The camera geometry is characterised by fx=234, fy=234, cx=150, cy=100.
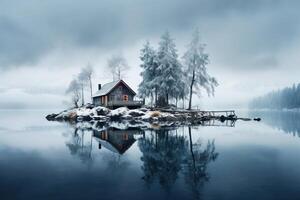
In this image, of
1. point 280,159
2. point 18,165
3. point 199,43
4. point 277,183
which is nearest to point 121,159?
point 18,165

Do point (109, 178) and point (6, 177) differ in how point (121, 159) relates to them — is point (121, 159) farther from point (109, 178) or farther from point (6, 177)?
point (6, 177)

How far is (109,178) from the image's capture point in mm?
11570

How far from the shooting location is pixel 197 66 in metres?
48.5

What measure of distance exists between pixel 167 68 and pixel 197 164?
35733mm

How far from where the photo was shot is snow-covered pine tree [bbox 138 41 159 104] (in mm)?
50562

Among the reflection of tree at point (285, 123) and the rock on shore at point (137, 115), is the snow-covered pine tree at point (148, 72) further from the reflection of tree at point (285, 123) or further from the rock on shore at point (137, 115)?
the reflection of tree at point (285, 123)

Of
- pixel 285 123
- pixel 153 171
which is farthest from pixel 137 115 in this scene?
pixel 153 171

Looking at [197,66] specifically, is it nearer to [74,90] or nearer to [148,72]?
[148,72]

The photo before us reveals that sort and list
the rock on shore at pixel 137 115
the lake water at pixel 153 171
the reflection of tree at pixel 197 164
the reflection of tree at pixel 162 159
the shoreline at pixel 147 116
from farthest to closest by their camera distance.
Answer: the rock on shore at pixel 137 115
the shoreline at pixel 147 116
the reflection of tree at pixel 162 159
the reflection of tree at pixel 197 164
the lake water at pixel 153 171

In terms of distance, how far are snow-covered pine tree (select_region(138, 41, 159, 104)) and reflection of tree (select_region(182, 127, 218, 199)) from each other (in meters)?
30.8

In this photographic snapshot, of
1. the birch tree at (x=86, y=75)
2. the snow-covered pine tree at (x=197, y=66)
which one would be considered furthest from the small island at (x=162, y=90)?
the birch tree at (x=86, y=75)

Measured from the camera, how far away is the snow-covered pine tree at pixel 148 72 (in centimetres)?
5056

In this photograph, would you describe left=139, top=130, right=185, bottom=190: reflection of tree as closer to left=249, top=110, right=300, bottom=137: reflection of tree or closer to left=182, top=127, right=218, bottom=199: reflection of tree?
left=182, top=127, right=218, bottom=199: reflection of tree

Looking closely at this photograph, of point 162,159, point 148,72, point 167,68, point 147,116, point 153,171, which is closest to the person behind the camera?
point 153,171
